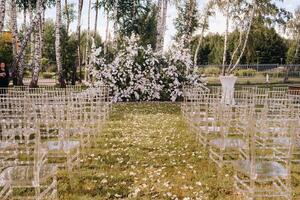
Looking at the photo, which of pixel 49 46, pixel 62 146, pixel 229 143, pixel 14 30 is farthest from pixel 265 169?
pixel 49 46

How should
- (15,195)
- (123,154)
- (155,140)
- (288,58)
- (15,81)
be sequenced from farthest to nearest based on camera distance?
(288,58), (15,81), (155,140), (123,154), (15,195)

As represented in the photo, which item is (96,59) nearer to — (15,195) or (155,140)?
(155,140)

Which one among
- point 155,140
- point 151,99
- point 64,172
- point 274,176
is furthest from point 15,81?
point 274,176

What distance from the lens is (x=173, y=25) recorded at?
121ft

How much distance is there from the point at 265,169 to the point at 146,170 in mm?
2225

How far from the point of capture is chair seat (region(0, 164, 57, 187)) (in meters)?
4.22

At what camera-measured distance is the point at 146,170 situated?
642 centimetres

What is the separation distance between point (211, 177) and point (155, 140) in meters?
2.85

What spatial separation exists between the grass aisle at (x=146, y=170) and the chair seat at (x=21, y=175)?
73cm

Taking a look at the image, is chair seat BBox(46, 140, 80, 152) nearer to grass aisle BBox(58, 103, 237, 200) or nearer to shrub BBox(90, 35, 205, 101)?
grass aisle BBox(58, 103, 237, 200)

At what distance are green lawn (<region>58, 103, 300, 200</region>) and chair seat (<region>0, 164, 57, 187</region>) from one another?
0.70 meters

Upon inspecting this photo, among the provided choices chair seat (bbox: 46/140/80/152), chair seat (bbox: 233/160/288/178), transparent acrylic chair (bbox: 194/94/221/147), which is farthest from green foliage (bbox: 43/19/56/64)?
chair seat (bbox: 233/160/288/178)

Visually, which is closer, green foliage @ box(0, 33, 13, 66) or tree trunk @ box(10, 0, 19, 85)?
tree trunk @ box(10, 0, 19, 85)

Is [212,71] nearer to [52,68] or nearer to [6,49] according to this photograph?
[52,68]
